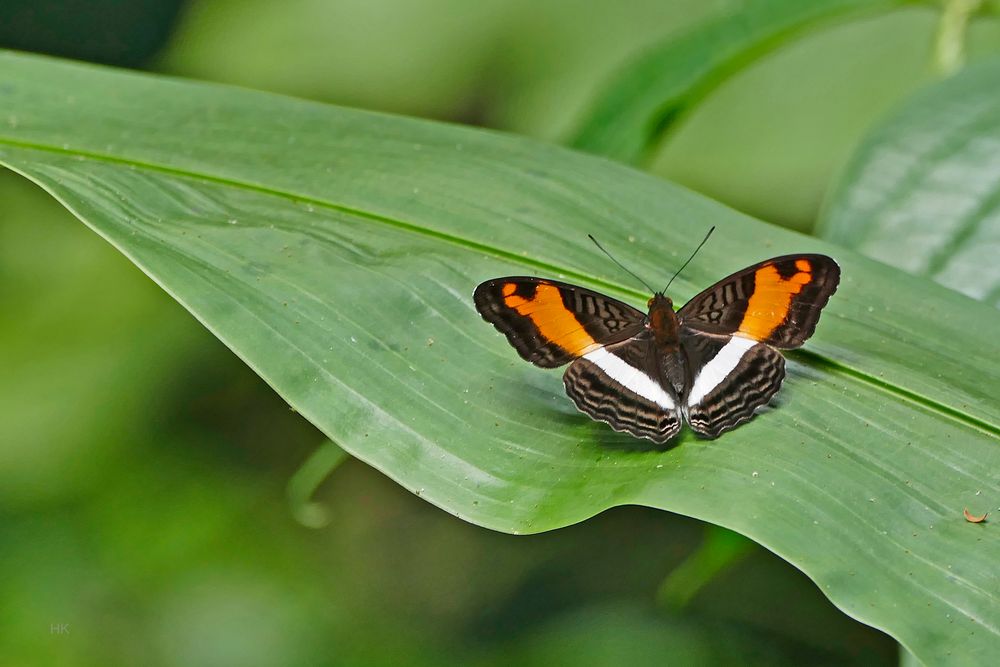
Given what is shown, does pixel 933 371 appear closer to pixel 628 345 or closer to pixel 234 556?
pixel 628 345

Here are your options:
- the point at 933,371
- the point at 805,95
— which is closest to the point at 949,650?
the point at 933,371

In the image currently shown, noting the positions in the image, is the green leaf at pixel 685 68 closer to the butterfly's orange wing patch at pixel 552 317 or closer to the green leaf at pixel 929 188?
the green leaf at pixel 929 188

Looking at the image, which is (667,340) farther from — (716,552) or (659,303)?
(716,552)

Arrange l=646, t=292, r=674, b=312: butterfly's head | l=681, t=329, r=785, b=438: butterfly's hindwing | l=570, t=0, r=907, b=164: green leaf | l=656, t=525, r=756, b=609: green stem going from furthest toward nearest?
l=570, t=0, r=907, b=164: green leaf → l=656, t=525, r=756, b=609: green stem → l=646, t=292, r=674, b=312: butterfly's head → l=681, t=329, r=785, b=438: butterfly's hindwing

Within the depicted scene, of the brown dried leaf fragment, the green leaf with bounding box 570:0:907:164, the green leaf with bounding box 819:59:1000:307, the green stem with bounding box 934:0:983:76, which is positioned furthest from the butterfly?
the green stem with bounding box 934:0:983:76

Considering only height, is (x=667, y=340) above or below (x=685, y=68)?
below

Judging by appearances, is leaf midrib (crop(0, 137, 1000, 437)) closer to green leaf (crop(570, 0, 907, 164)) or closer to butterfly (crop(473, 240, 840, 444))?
butterfly (crop(473, 240, 840, 444))

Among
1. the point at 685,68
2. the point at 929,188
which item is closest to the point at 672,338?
the point at 929,188
